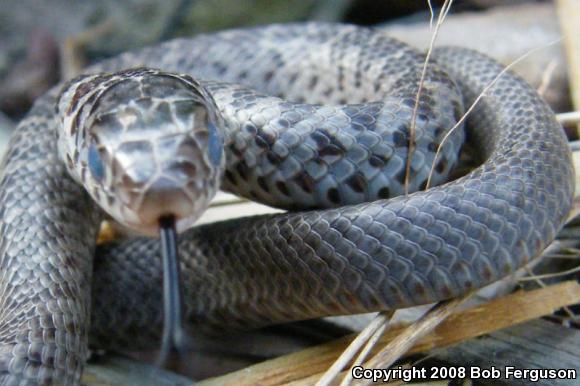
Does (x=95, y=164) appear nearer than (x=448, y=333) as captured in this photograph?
Yes

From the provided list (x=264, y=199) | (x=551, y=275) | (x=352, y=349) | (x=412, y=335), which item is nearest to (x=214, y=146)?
(x=264, y=199)

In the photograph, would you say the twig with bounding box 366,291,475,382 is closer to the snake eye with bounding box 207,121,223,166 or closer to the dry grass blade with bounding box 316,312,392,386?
the dry grass blade with bounding box 316,312,392,386

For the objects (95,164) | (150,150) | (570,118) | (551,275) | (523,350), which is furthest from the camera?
(570,118)

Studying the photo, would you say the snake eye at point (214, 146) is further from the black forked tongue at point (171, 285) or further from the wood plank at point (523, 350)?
the wood plank at point (523, 350)

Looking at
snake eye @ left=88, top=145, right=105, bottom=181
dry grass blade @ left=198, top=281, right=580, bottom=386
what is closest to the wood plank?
dry grass blade @ left=198, top=281, right=580, bottom=386

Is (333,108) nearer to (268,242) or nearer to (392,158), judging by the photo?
(392,158)

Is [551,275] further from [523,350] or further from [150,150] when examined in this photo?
[150,150]

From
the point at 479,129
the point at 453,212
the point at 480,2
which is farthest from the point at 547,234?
the point at 480,2
